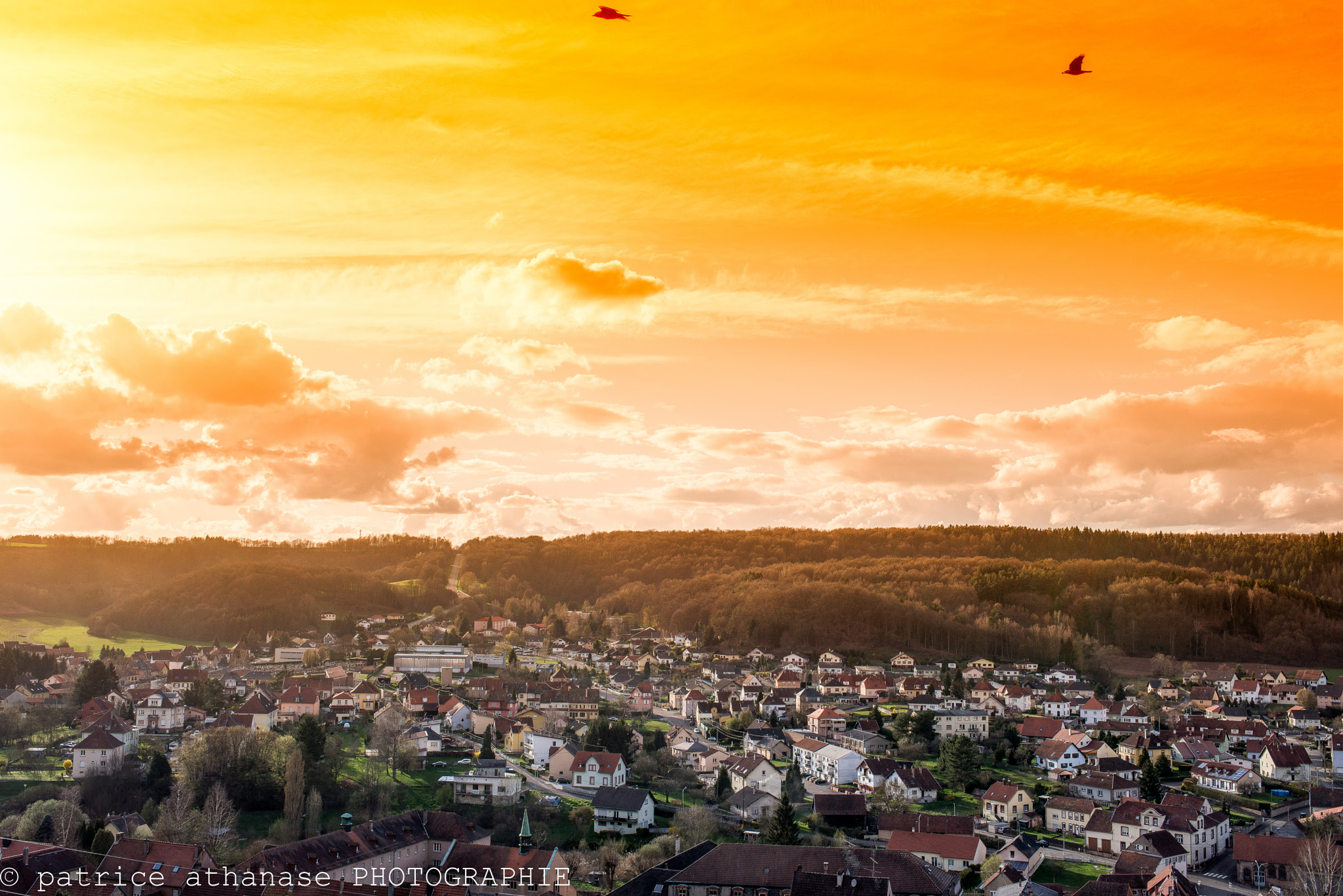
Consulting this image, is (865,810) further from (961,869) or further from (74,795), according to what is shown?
(74,795)

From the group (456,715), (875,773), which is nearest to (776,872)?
(875,773)

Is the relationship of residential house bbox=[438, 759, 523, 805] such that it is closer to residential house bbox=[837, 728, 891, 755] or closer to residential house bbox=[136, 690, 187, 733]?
residential house bbox=[837, 728, 891, 755]

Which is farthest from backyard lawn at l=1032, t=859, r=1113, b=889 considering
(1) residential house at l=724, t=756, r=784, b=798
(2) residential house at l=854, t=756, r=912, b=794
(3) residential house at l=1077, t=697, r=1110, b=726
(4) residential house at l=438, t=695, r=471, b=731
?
(4) residential house at l=438, t=695, r=471, b=731

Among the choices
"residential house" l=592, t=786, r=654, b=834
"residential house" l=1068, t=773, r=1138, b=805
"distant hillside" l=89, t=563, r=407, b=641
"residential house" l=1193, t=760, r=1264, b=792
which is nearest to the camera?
"residential house" l=592, t=786, r=654, b=834

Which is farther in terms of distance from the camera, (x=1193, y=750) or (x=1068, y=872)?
(x=1193, y=750)

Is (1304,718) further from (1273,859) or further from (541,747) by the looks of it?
(541,747)

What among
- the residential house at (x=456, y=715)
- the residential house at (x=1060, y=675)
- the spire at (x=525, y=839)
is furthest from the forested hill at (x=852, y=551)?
the spire at (x=525, y=839)

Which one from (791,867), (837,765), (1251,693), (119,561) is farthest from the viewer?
(119,561)
